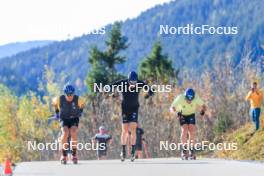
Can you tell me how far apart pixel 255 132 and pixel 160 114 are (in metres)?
7.15

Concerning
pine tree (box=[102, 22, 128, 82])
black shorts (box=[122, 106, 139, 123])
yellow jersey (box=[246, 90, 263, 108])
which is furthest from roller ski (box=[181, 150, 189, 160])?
pine tree (box=[102, 22, 128, 82])

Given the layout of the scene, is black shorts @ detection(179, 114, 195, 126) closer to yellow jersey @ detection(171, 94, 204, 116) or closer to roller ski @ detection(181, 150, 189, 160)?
yellow jersey @ detection(171, 94, 204, 116)

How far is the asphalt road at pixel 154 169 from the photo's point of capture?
16.3 m

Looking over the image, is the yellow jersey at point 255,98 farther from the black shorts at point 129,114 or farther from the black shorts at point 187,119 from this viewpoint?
the black shorts at point 129,114

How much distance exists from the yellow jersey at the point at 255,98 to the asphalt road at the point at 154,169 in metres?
8.43

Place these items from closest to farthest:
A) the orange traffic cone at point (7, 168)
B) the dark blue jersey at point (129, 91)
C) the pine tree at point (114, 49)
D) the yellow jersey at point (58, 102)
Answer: the orange traffic cone at point (7, 168)
the yellow jersey at point (58, 102)
the dark blue jersey at point (129, 91)
the pine tree at point (114, 49)

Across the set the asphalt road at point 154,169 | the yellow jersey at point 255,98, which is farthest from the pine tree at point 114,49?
the asphalt road at point 154,169

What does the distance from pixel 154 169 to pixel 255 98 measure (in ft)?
37.2

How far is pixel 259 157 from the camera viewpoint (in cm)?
2303

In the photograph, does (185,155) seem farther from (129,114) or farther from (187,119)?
(129,114)

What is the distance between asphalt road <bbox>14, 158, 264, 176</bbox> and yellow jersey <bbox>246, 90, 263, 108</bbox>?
843 cm

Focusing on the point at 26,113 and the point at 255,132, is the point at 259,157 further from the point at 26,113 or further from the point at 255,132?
the point at 26,113

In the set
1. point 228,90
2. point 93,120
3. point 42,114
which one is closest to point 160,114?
point 228,90

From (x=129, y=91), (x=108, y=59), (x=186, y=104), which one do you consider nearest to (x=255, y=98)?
(x=186, y=104)
